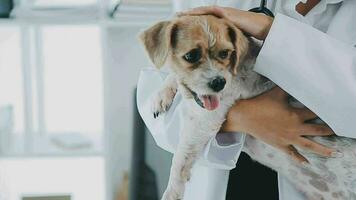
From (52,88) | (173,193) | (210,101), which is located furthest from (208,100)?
(52,88)

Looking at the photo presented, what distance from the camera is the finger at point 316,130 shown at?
1.09 meters

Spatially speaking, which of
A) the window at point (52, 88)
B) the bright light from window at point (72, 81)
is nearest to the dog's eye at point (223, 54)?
the window at point (52, 88)

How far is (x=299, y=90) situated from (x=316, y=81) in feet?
0.10

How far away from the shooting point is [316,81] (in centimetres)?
103

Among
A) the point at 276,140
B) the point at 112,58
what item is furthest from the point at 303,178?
the point at 112,58

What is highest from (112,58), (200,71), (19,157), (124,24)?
(200,71)

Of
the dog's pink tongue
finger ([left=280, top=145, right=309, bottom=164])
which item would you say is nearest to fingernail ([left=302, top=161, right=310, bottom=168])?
finger ([left=280, top=145, right=309, bottom=164])

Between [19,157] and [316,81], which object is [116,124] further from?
[316,81]

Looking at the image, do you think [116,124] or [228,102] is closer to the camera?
[228,102]

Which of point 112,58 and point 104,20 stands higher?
point 104,20

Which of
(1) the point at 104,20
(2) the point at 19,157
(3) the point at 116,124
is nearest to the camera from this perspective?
(1) the point at 104,20

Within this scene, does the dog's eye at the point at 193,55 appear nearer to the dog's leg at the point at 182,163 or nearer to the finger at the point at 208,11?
the finger at the point at 208,11

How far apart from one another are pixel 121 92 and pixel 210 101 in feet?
5.12

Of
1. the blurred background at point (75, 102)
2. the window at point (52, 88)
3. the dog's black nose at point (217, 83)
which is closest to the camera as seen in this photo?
the dog's black nose at point (217, 83)
